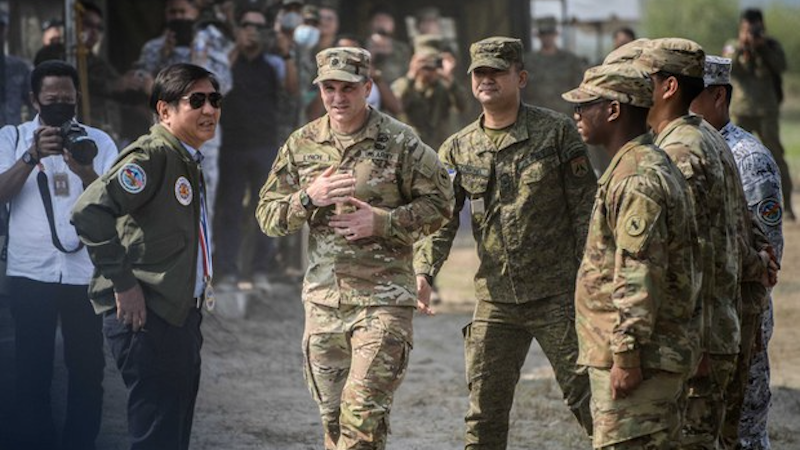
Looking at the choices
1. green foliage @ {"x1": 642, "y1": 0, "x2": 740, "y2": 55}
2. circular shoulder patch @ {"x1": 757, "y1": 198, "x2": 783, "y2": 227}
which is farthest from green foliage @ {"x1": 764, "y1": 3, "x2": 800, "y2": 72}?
circular shoulder patch @ {"x1": 757, "y1": 198, "x2": 783, "y2": 227}

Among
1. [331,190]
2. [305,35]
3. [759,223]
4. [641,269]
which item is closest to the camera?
[641,269]

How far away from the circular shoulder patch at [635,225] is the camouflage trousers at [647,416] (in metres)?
0.51

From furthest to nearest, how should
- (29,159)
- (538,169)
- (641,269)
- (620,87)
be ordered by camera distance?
(29,159), (538,169), (620,87), (641,269)

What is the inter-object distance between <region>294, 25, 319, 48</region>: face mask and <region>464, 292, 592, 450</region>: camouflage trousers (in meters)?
6.70

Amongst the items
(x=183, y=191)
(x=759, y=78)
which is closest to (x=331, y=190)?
(x=183, y=191)

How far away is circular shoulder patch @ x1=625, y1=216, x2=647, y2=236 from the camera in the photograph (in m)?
5.00

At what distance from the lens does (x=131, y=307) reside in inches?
234

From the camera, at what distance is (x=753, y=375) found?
6.64 metres

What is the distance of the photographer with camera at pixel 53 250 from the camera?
7.09m

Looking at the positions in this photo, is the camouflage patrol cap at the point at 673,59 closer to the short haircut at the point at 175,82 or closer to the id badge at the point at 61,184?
the short haircut at the point at 175,82

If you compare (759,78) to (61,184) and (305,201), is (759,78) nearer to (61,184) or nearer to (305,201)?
(61,184)

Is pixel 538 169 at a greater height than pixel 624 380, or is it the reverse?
pixel 538 169

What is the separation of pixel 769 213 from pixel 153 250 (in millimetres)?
2804

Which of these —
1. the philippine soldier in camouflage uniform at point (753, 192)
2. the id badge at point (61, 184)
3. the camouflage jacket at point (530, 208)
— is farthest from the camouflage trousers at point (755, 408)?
the id badge at point (61, 184)
